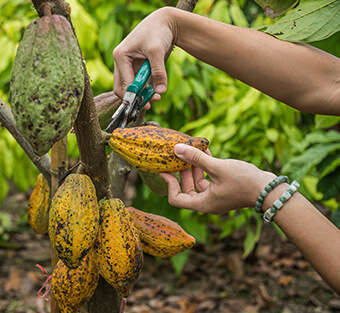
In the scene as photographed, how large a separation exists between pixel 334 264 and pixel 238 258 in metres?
1.95

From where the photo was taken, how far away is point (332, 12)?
81cm

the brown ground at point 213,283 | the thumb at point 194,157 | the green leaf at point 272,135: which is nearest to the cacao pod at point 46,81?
the thumb at point 194,157

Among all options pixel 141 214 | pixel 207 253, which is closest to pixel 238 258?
pixel 207 253

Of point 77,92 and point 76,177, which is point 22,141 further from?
point 77,92

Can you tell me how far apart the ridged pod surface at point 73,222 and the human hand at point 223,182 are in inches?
7.5

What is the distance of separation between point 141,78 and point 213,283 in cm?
185

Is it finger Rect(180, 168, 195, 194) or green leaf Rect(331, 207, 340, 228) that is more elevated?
finger Rect(180, 168, 195, 194)

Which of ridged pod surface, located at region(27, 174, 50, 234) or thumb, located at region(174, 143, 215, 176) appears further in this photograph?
ridged pod surface, located at region(27, 174, 50, 234)

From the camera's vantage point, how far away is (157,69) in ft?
2.63

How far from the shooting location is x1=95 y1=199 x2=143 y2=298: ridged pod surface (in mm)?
685

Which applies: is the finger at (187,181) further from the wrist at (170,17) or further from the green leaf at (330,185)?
the green leaf at (330,185)

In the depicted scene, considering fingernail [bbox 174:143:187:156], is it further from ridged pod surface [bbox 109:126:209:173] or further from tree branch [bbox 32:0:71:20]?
tree branch [bbox 32:0:71:20]

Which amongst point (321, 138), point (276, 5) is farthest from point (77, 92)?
point (321, 138)

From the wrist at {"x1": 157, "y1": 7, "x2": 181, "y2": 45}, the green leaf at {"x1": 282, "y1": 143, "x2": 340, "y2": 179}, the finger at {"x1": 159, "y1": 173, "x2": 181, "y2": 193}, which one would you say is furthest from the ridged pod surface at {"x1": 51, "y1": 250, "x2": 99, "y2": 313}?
the green leaf at {"x1": 282, "y1": 143, "x2": 340, "y2": 179}
